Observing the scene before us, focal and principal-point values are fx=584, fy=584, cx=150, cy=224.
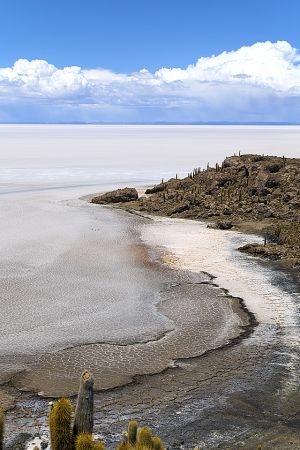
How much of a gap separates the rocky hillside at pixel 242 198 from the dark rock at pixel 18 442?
22.4 m

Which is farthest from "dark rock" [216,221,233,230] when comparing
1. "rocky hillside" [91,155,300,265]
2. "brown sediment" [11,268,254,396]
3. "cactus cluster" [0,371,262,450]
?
"cactus cluster" [0,371,262,450]

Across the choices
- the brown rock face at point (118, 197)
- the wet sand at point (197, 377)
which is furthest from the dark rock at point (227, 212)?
the wet sand at point (197, 377)

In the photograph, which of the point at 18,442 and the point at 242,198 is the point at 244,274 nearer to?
the point at 18,442

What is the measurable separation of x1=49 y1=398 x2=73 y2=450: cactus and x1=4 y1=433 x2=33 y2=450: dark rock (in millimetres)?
2995

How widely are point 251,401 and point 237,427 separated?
1420 mm

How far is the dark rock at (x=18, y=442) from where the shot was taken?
11648 millimetres

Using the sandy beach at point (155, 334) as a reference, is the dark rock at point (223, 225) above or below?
above

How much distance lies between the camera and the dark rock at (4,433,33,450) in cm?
1165

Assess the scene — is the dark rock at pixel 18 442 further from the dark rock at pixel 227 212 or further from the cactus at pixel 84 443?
the dark rock at pixel 227 212

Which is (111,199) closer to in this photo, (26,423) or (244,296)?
(244,296)

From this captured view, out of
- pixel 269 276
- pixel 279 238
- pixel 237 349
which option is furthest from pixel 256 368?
pixel 279 238

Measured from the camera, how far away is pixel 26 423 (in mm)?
12773

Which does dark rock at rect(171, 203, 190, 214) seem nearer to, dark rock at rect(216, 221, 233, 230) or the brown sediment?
dark rock at rect(216, 221, 233, 230)

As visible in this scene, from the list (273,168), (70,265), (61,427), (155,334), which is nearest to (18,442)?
(61,427)
